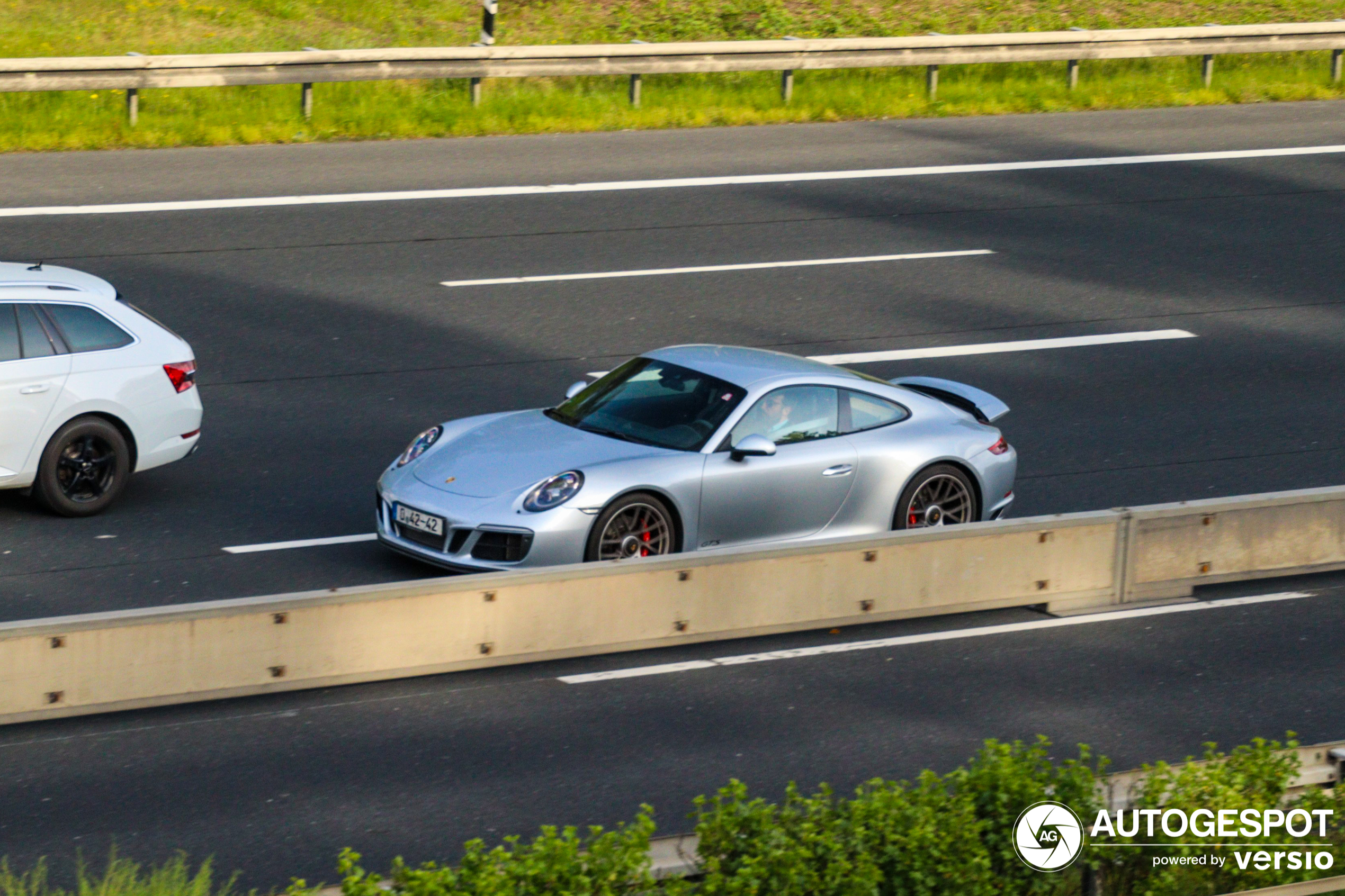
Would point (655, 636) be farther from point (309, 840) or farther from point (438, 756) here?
point (309, 840)

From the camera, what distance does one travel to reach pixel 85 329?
11.4 meters

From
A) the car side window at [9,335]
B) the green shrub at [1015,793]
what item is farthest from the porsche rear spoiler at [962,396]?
the green shrub at [1015,793]

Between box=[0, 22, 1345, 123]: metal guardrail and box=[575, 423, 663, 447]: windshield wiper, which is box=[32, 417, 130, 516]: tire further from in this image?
box=[0, 22, 1345, 123]: metal guardrail

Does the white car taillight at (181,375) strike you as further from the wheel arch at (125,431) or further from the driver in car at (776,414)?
the driver in car at (776,414)

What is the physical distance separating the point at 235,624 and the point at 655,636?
229 cm

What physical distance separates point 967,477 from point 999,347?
4.45 metres

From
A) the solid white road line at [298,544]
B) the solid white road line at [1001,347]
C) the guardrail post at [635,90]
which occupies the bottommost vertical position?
the solid white road line at [298,544]

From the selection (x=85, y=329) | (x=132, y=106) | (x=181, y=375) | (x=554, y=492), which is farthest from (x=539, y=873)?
(x=132, y=106)

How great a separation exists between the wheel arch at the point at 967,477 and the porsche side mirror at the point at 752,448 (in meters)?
1.05

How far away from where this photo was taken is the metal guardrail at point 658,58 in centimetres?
1961

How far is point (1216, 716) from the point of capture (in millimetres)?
8961

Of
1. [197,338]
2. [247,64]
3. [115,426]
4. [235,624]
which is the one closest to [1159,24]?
[247,64]

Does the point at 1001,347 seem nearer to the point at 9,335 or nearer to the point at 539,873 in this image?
the point at 9,335

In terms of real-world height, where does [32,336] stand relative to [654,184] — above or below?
below
